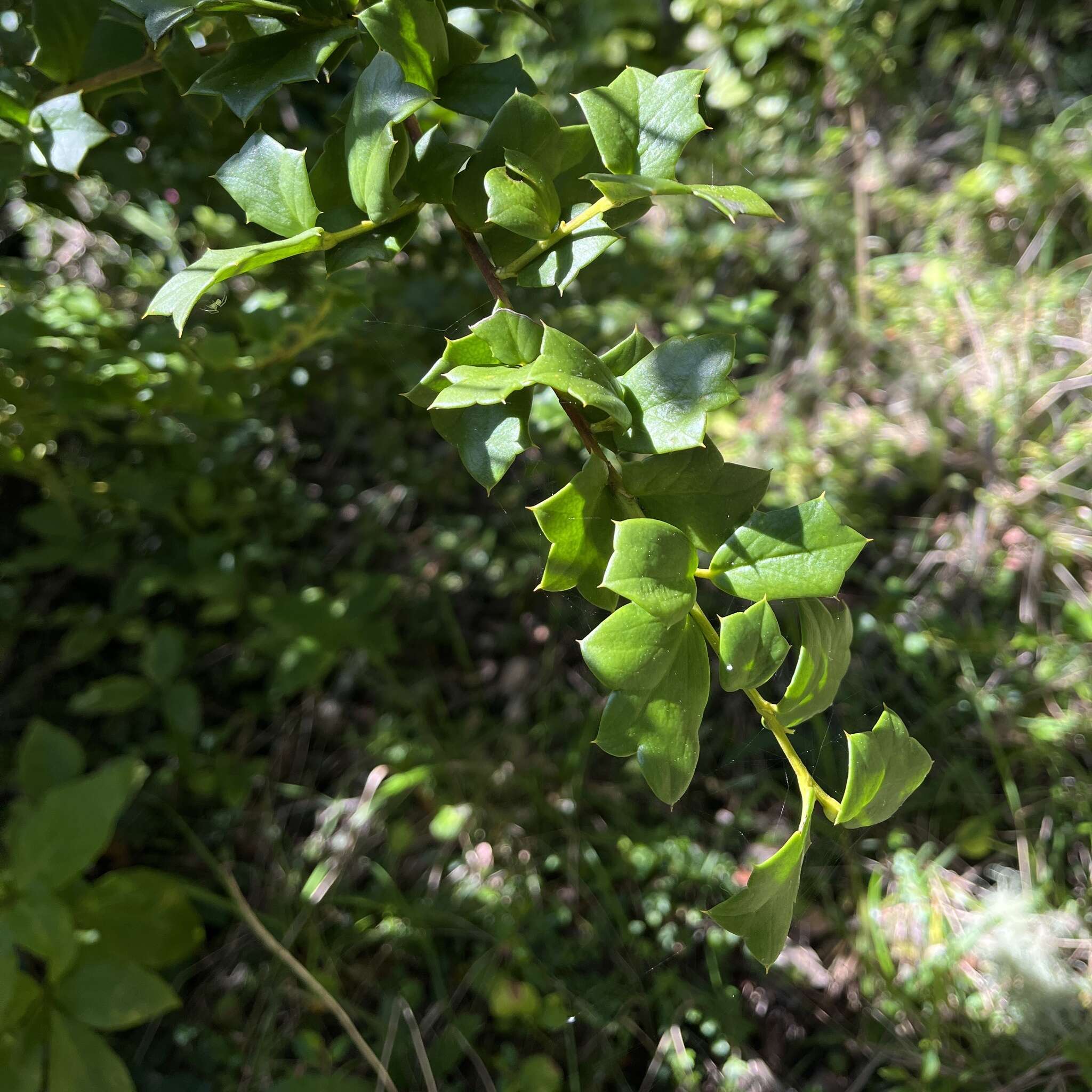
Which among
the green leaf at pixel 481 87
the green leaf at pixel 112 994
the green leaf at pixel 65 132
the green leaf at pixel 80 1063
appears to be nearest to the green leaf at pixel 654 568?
the green leaf at pixel 481 87

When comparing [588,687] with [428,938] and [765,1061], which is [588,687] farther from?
[765,1061]

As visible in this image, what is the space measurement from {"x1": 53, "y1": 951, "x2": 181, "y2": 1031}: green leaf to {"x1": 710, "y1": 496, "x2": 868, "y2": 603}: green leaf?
1.09 meters

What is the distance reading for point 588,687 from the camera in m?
1.60

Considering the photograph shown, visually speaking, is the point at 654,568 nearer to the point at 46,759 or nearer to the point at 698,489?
the point at 698,489

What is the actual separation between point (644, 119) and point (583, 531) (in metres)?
0.29

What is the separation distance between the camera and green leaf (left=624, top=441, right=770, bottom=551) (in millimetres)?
543

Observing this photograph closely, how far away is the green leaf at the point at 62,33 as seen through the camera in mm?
737

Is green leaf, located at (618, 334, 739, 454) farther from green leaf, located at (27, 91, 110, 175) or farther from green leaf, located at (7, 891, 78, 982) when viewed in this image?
green leaf, located at (7, 891, 78, 982)

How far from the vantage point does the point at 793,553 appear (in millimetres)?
509

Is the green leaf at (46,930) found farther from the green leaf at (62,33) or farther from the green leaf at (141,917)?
the green leaf at (62,33)

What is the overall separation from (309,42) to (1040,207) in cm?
210

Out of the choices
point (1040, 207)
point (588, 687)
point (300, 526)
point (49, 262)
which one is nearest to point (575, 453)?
point (588, 687)

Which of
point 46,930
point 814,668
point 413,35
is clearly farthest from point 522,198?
point 46,930

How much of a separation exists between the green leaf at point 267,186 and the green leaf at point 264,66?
0.08 ft
